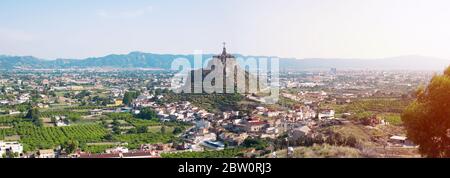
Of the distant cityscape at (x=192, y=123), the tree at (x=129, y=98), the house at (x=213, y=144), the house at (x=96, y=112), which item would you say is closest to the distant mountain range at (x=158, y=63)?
the distant cityscape at (x=192, y=123)

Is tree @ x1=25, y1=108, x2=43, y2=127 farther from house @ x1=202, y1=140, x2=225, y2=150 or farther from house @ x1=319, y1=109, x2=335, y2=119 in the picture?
house @ x1=319, y1=109, x2=335, y2=119

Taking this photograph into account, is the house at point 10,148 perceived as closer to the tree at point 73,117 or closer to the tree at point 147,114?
the tree at point 73,117

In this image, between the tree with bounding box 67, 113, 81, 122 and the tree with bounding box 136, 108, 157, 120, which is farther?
the tree with bounding box 136, 108, 157, 120

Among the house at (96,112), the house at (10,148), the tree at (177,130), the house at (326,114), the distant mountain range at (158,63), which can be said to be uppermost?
the distant mountain range at (158,63)

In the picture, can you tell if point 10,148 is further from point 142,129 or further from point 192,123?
point 192,123

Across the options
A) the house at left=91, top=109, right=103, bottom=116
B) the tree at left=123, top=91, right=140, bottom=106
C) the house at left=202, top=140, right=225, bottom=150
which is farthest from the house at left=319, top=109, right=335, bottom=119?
the tree at left=123, top=91, right=140, bottom=106
